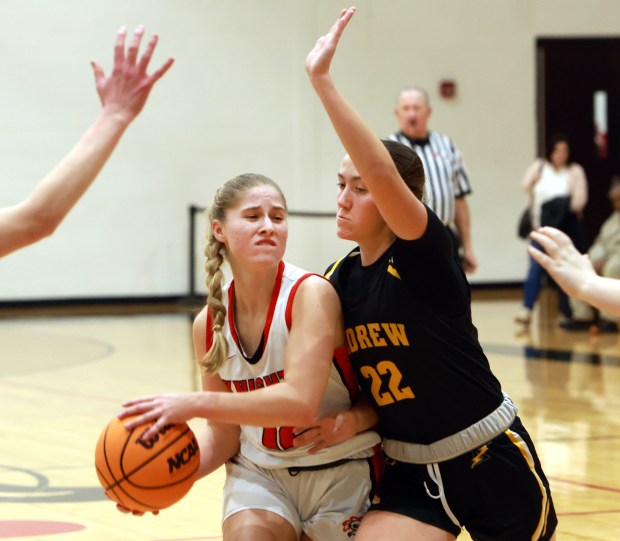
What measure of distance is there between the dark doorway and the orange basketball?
14.0m

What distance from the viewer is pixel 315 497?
3480 millimetres

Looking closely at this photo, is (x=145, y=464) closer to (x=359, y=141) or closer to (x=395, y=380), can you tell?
(x=395, y=380)

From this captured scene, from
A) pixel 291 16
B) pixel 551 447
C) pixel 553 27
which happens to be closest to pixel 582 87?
pixel 553 27

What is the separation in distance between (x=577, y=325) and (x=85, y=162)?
1013 cm

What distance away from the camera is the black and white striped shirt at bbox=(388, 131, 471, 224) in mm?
7938

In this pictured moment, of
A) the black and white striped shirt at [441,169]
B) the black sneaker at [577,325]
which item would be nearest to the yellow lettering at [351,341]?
the black and white striped shirt at [441,169]

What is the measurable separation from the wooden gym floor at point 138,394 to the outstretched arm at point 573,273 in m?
1.50

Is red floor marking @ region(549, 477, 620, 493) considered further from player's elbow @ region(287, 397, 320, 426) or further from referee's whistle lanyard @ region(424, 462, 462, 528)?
player's elbow @ region(287, 397, 320, 426)

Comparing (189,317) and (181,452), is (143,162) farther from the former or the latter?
(181,452)

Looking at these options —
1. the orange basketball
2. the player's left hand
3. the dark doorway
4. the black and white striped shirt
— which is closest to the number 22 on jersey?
the player's left hand

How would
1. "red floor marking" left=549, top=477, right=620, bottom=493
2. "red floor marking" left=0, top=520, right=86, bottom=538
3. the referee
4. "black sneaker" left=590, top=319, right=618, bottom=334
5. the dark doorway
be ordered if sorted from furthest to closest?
1. the dark doorway
2. "black sneaker" left=590, top=319, right=618, bottom=334
3. the referee
4. "red floor marking" left=549, top=477, right=620, bottom=493
5. "red floor marking" left=0, top=520, right=86, bottom=538

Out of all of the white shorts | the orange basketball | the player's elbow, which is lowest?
the white shorts

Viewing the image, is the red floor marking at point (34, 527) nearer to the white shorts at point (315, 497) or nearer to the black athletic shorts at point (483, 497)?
the white shorts at point (315, 497)

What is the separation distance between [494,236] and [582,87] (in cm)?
254
